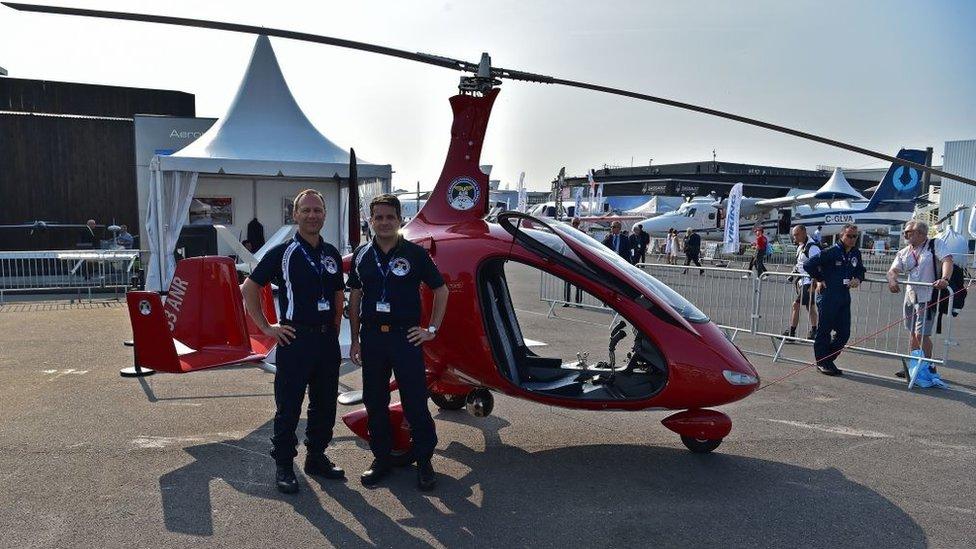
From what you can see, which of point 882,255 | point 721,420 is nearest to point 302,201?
point 721,420

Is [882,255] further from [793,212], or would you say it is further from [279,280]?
[279,280]

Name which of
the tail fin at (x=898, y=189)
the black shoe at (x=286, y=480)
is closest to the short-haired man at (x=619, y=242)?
the black shoe at (x=286, y=480)

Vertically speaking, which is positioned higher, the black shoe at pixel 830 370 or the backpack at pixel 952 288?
the backpack at pixel 952 288

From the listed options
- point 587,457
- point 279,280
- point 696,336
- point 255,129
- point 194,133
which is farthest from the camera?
point 194,133

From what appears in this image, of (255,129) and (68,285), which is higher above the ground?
(255,129)

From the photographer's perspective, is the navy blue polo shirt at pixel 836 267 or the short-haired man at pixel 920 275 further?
the navy blue polo shirt at pixel 836 267

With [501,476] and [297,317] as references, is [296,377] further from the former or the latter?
[501,476]

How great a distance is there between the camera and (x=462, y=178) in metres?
5.24

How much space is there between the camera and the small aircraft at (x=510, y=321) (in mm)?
4238

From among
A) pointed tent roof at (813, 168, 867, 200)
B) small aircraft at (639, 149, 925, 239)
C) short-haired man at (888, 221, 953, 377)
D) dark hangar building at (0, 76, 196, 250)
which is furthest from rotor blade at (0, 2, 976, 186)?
pointed tent roof at (813, 168, 867, 200)

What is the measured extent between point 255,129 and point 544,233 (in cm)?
977

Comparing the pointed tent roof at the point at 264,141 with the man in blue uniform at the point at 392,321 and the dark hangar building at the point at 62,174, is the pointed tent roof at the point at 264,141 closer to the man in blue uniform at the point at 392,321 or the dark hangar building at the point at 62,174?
the man in blue uniform at the point at 392,321

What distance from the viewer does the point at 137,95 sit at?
2444 centimetres

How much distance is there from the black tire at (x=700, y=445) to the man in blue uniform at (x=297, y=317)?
2571 millimetres
